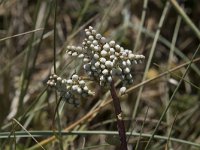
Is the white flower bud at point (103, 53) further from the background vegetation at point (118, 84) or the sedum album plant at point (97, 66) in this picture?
the background vegetation at point (118, 84)

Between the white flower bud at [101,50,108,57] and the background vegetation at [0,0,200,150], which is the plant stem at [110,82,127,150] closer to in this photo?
the white flower bud at [101,50,108,57]

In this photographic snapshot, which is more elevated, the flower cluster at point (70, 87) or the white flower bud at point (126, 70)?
the white flower bud at point (126, 70)

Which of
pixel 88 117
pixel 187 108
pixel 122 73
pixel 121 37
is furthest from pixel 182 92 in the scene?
pixel 122 73

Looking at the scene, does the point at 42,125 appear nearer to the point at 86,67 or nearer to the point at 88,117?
the point at 88,117

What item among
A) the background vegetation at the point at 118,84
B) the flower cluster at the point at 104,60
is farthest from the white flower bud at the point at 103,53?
the background vegetation at the point at 118,84

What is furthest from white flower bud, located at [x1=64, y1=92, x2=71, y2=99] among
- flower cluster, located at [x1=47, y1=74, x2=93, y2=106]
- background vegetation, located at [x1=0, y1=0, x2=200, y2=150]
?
background vegetation, located at [x1=0, y1=0, x2=200, y2=150]
